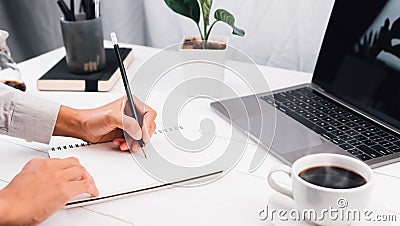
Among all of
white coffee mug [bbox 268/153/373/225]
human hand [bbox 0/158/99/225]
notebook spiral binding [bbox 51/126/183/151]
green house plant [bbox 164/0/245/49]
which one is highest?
green house plant [bbox 164/0/245/49]

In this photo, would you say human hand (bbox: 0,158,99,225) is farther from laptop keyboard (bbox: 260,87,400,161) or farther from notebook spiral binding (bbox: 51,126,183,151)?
laptop keyboard (bbox: 260,87,400,161)

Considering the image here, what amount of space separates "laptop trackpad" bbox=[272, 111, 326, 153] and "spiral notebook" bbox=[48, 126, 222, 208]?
0.40ft

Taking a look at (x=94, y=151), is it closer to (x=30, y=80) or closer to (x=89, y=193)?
(x=89, y=193)

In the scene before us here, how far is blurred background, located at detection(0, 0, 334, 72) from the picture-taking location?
125 centimetres

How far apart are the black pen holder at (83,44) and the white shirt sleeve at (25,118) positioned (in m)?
0.26

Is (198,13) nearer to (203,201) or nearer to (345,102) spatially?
(345,102)

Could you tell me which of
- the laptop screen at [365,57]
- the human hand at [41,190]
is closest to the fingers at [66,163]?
the human hand at [41,190]

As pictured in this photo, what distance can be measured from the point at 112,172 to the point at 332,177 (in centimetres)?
Result: 30

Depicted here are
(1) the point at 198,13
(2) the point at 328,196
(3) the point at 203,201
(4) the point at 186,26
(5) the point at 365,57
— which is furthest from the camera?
(4) the point at 186,26

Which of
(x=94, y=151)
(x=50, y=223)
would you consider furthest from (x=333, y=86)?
(x=50, y=223)

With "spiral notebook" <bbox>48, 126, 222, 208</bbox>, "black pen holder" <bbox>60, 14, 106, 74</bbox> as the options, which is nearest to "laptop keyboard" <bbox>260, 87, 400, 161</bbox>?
"spiral notebook" <bbox>48, 126, 222, 208</bbox>

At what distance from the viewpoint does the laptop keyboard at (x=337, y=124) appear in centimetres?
82

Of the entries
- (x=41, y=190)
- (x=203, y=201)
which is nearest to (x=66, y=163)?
(x=41, y=190)

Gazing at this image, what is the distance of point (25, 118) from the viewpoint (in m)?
0.88
